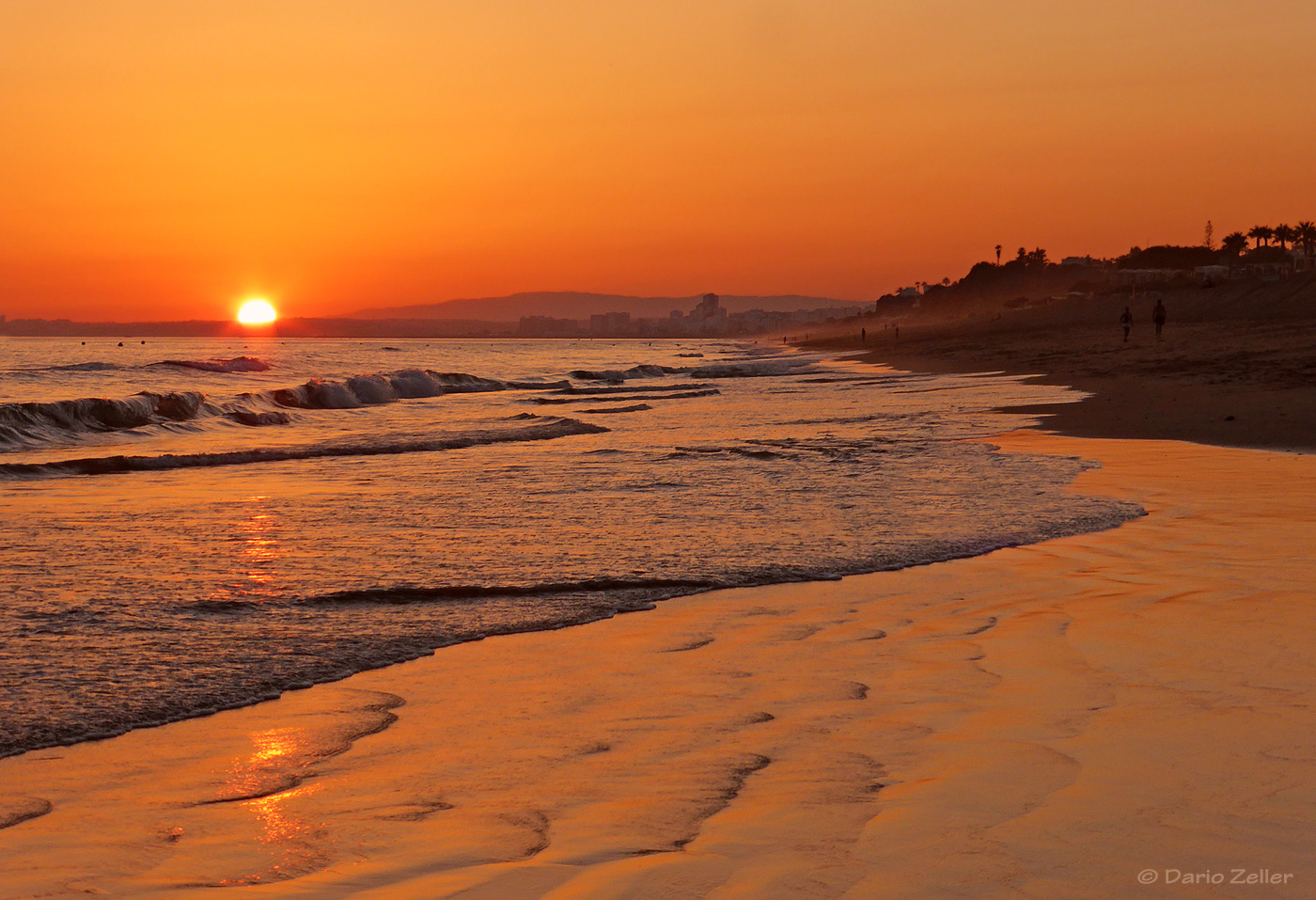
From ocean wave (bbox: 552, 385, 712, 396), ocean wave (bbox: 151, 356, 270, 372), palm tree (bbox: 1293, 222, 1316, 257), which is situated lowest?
ocean wave (bbox: 552, 385, 712, 396)

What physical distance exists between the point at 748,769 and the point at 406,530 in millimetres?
6123

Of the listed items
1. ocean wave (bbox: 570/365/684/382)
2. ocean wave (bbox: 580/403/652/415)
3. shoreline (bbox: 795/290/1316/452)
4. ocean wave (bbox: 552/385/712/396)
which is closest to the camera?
shoreline (bbox: 795/290/1316/452)

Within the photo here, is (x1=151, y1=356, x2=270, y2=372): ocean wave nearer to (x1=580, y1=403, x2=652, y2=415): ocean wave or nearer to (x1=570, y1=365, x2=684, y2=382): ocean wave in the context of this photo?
(x1=570, y1=365, x2=684, y2=382): ocean wave

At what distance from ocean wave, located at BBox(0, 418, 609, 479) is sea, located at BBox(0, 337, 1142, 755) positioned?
0.24 feet

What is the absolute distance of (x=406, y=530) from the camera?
934 centimetres

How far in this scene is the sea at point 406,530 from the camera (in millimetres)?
5461

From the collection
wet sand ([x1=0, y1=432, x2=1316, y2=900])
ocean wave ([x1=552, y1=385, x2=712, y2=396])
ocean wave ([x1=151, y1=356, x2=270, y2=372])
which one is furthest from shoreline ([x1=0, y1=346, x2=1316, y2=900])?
ocean wave ([x1=151, y1=356, x2=270, y2=372])

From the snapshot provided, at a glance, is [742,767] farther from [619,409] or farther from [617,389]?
[617,389]

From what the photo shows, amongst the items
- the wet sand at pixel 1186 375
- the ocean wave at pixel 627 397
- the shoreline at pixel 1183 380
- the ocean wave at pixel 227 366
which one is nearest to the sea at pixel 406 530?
the shoreline at pixel 1183 380

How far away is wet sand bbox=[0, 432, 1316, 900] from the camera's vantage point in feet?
9.82

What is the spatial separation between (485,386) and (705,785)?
1617 inches

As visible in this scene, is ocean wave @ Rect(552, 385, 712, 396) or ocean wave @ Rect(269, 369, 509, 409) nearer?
ocean wave @ Rect(269, 369, 509, 409)

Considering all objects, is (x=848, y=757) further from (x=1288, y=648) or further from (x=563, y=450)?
(x=563, y=450)

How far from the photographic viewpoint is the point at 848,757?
3902mm
